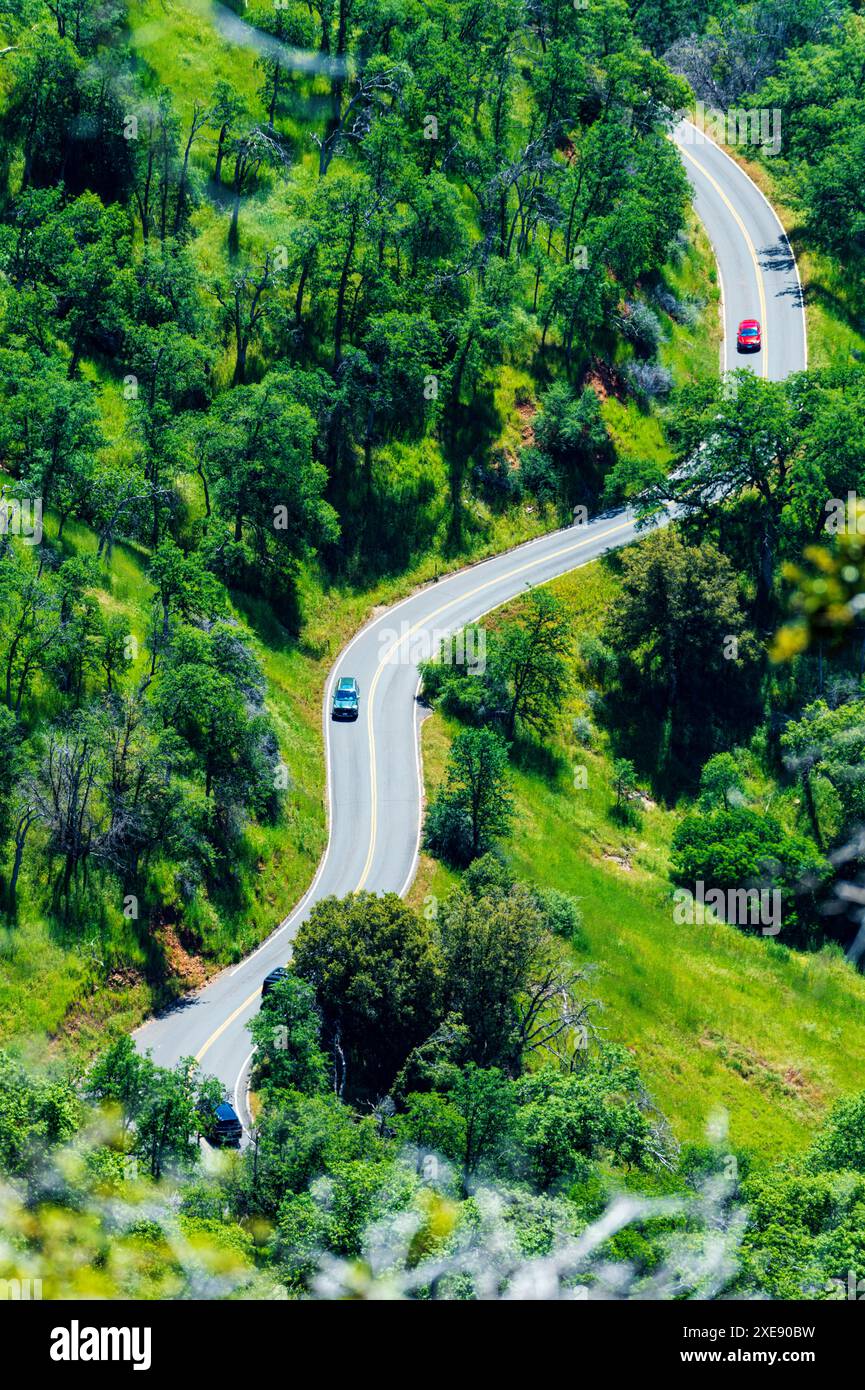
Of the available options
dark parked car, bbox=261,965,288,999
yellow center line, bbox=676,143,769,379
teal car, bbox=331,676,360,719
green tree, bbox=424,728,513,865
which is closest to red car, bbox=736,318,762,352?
yellow center line, bbox=676,143,769,379

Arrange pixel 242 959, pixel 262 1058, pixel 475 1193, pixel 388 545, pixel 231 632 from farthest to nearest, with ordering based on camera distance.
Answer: pixel 388 545 < pixel 231 632 < pixel 242 959 < pixel 262 1058 < pixel 475 1193

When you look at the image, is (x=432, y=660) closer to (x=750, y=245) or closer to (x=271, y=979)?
(x=271, y=979)

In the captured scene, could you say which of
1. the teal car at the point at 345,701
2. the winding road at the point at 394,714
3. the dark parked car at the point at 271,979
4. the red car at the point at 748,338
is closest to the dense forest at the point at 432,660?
the winding road at the point at 394,714

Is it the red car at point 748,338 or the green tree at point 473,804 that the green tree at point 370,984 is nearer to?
the green tree at point 473,804

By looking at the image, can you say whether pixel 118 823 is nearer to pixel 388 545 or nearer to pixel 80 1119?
pixel 80 1119

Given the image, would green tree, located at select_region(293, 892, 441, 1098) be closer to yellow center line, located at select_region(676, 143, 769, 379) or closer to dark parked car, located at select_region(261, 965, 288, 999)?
dark parked car, located at select_region(261, 965, 288, 999)

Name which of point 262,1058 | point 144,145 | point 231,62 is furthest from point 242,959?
point 231,62
